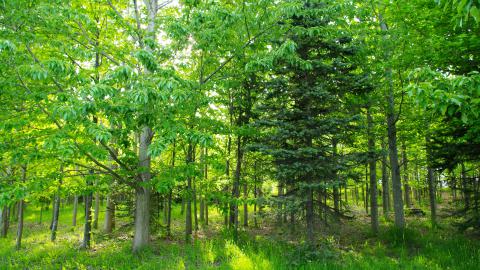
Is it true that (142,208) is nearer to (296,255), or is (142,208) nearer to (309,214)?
(296,255)

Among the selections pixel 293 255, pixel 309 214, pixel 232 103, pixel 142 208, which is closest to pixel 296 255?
pixel 293 255

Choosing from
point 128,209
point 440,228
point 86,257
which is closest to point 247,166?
point 128,209

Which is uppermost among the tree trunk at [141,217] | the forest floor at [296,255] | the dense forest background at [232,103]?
the dense forest background at [232,103]

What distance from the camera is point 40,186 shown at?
23.6ft

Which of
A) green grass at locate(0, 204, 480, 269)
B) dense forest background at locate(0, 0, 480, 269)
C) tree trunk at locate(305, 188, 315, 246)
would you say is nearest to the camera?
dense forest background at locate(0, 0, 480, 269)

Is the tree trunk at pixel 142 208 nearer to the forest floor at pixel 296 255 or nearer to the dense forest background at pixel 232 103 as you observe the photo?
the dense forest background at pixel 232 103

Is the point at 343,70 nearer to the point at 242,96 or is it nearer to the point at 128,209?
the point at 242,96

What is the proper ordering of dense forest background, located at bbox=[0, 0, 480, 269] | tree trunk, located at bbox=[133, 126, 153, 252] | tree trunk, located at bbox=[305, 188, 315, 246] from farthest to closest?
tree trunk, located at bbox=[133, 126, 153, 252], tree trunk, located at bbox=[305, 188, 315, 246], dense forest background, located at bbox=[0, 0, 480, 269]

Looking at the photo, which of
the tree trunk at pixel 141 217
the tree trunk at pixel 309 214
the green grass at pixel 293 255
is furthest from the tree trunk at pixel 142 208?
the tree trunk at pixel 309 214

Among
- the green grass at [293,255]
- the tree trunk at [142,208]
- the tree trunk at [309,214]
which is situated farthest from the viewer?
the tree trunk at [142,208]

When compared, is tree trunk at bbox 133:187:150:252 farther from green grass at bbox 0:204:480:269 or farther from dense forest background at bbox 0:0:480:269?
green grass at bbox 0:204:480:269

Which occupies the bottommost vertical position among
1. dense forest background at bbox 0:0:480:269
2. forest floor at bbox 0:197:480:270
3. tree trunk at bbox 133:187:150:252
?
forest floor at bbox 0:197:480:270

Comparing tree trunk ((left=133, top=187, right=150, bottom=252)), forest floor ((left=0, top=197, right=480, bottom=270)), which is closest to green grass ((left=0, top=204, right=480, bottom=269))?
forest floor ((left=0, top=197, right=480, bottom=270))

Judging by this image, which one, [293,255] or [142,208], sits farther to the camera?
[142,208]
